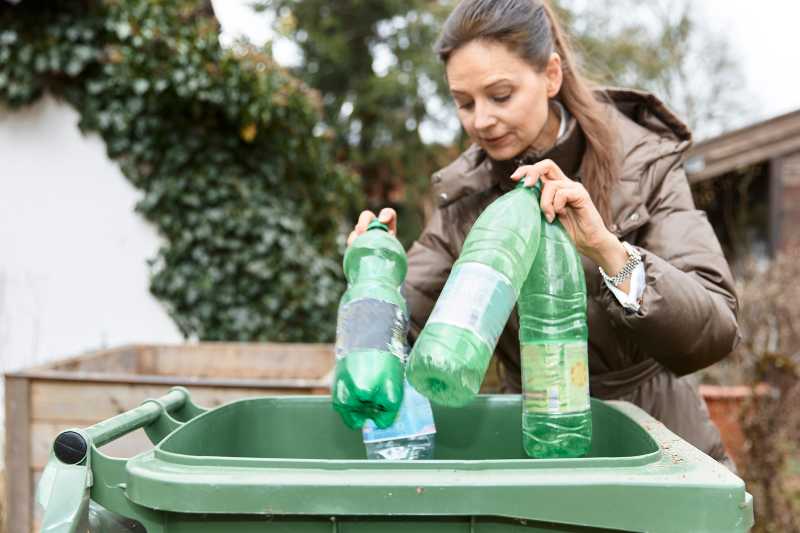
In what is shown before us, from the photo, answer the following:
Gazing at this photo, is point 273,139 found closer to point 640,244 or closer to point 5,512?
point 5,512

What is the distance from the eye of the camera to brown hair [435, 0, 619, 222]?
167 centimetres

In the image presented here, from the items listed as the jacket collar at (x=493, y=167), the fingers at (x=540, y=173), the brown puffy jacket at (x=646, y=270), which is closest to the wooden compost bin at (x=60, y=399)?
the brown puffy jacket at (x=646, y=270)

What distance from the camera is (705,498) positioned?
106 centimetres

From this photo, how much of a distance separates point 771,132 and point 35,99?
7546 millimetres

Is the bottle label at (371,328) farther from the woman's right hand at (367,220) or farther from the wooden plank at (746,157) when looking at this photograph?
the wooden plank at (746,157)

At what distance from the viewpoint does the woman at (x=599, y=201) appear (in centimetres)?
145

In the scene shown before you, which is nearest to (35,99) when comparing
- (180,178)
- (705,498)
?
(180,178)

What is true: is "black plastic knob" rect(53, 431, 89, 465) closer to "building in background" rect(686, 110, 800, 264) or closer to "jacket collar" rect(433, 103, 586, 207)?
"jacket collar" rect(433, 103, 586, 207)

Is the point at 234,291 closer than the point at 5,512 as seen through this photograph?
No

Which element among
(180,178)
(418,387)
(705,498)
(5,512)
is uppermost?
(180,178)

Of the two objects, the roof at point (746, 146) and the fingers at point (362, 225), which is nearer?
the fingers at point (362, 225)

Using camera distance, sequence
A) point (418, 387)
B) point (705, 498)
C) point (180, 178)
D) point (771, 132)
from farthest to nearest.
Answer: point (771, 132) → point (180, 178) → point (418, 387) → point (705, 498)

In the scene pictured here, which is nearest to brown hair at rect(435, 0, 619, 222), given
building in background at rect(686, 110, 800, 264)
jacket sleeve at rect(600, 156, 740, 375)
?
jacket sleeve at rect(600, 156, 740, 375)

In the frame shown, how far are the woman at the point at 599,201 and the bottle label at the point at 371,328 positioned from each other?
243 mm
